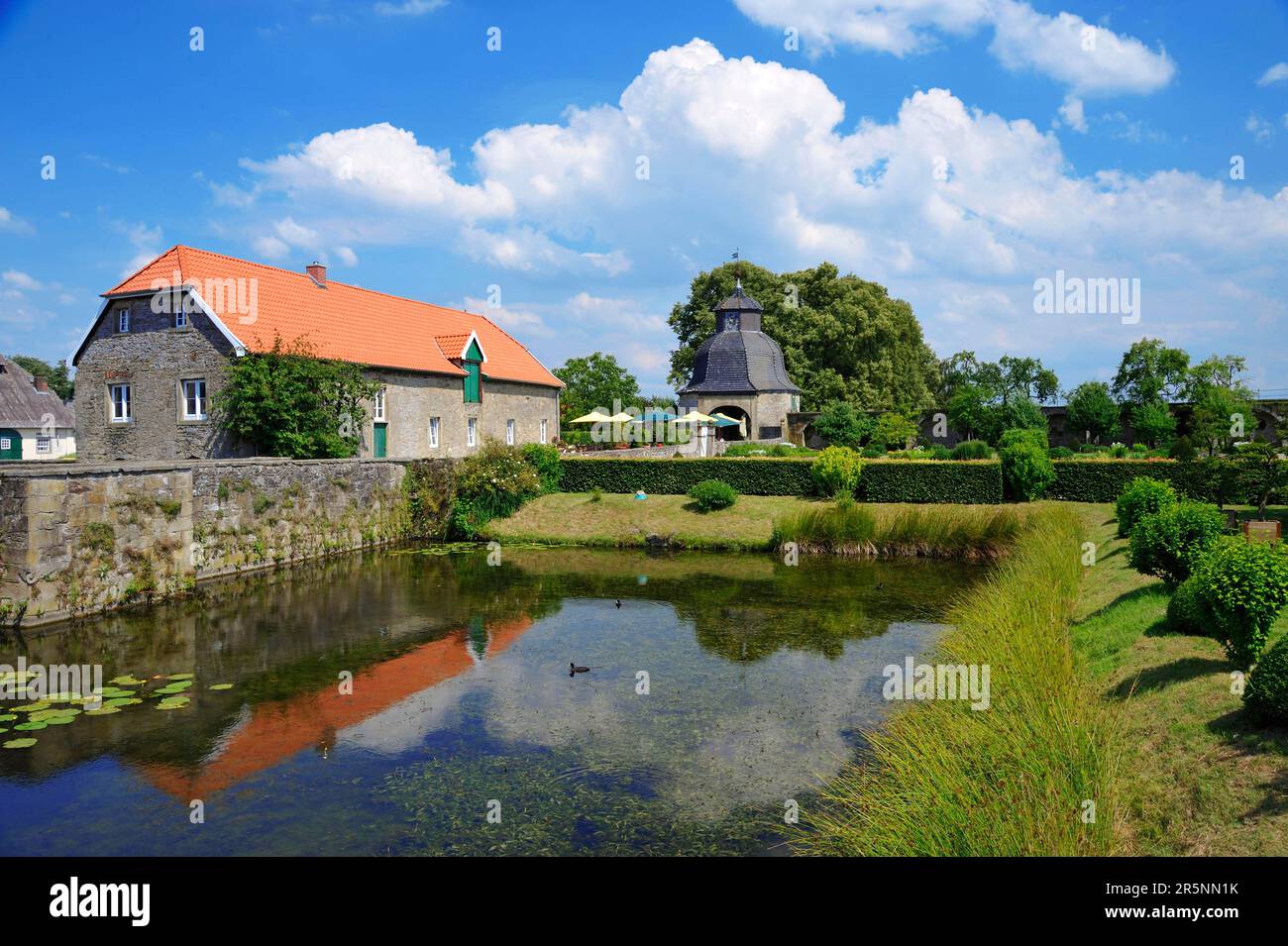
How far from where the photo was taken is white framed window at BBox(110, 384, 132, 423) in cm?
2698

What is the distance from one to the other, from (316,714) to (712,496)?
57.3 feet

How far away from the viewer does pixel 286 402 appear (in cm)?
2530

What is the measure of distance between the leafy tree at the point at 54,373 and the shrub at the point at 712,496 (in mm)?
90664

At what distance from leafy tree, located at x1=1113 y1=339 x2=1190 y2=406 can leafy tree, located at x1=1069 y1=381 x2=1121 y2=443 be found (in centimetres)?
177

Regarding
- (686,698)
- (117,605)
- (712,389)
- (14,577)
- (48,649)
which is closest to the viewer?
(686,698)

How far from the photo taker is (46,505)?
14625 millimetres

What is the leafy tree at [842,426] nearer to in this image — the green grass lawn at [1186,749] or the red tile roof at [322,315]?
the red tile roof at [322,315]

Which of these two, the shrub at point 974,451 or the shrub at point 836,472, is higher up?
the shrub at point 974,451

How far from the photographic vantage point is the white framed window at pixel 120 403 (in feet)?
88.5

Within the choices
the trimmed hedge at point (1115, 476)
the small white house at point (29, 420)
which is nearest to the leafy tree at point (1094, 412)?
the trimmed hedge at point (1115, 476)
